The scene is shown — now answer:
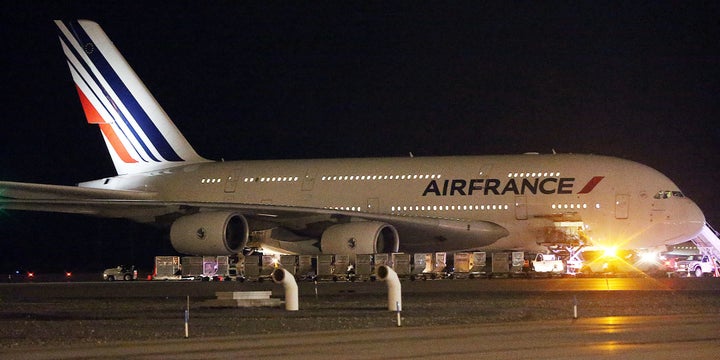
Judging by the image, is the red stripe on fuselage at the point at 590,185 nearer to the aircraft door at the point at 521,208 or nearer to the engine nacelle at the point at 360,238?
the aircraft door at the point at 521,208

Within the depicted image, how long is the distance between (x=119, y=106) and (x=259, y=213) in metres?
11.9

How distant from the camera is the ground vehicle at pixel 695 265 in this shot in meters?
46.8

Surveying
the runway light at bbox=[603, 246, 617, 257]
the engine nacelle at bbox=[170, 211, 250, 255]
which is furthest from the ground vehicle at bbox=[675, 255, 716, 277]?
the engine nacelle at bbox=[170, 211, 250, 255]

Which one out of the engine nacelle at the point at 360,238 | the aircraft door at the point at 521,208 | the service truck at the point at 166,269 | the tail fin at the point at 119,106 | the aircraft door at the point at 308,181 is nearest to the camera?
the engine nacelle at the point at 360,238

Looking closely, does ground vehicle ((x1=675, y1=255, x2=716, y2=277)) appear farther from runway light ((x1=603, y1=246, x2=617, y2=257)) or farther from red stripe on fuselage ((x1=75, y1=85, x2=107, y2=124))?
red stripe on fuselage ((x1=75, y1=85, x2=107, y2=124))

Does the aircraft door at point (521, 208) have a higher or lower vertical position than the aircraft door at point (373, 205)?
lower

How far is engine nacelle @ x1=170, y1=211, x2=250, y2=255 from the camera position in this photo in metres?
42.8

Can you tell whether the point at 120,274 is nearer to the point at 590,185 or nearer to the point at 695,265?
the point at 590,185

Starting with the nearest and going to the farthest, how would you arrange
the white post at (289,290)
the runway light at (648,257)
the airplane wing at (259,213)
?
the white post at (289,290) → the airplane wing at (259,213) → the runway light at (648,257)

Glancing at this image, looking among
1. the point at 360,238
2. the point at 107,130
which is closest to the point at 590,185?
the point at 360,238

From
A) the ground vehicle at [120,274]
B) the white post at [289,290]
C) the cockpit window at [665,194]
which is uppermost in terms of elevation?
the cockpit window at [665,194]

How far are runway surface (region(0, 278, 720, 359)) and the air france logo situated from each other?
787cm

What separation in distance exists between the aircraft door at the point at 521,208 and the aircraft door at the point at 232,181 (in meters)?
12.7

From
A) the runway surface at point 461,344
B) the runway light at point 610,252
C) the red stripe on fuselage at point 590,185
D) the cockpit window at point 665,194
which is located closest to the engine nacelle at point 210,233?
the red stripe on fuselage at point 590,185
